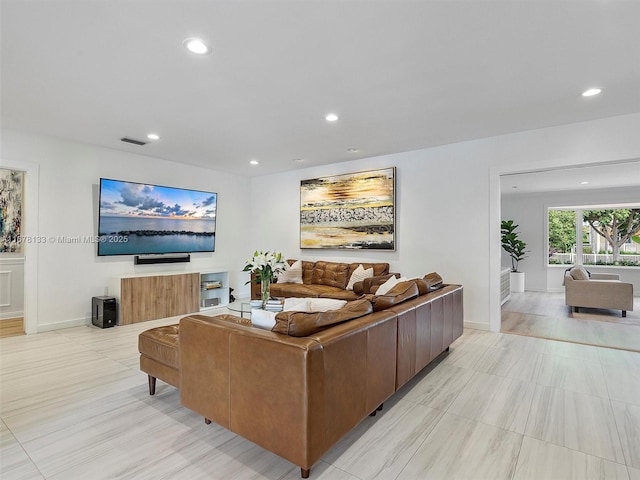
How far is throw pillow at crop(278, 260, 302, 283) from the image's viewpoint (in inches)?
238

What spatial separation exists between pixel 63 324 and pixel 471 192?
6.02m

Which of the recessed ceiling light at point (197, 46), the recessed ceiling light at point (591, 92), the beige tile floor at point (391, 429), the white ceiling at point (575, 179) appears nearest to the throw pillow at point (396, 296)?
the beige tile floor at point (391, 429)

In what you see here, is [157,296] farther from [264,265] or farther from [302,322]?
[302,322]

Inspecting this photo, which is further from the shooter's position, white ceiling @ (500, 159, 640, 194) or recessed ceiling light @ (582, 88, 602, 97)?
white ceiling @ (500, 159, 640, 194)

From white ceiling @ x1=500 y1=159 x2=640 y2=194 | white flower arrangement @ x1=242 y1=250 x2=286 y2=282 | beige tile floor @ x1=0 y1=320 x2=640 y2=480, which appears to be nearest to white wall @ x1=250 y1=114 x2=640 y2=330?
white ceiling @ x1=500 y1=159 x2=640 y2=194

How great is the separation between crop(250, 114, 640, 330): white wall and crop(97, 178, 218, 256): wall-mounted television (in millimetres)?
2908

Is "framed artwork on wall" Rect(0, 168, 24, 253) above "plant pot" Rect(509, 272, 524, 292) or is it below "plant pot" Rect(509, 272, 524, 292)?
above

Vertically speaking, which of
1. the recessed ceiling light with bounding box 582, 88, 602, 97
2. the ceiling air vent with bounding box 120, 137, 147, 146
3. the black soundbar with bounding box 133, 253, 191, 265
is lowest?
the black soundbar with bounding box 133, 253, 191, 265

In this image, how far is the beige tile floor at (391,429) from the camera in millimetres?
1847

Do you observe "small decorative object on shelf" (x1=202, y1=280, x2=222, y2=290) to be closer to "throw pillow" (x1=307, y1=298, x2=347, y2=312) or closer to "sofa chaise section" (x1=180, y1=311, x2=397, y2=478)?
"sofa chaise section" (x1=180, y1=311, x2=397, y2=478)

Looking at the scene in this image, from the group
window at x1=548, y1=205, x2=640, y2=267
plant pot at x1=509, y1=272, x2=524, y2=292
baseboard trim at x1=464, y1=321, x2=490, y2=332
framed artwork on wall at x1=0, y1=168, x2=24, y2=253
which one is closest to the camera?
baseboard trim at x1=464, y1=321, x2=490, y2=332

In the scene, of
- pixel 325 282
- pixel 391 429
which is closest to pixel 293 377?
pixel 391 429

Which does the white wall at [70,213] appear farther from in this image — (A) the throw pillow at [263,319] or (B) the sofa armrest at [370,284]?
(A) the throw pillow at [263,319]

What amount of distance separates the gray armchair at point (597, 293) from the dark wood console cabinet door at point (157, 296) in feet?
21.7
